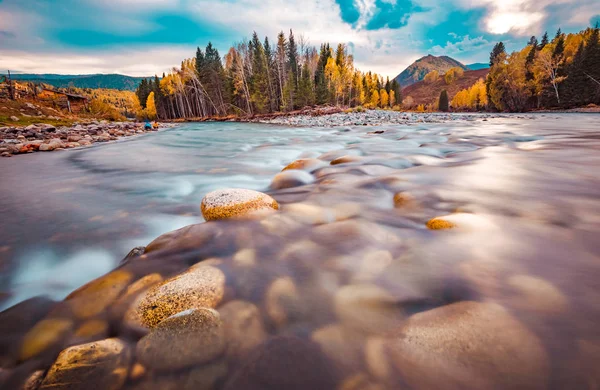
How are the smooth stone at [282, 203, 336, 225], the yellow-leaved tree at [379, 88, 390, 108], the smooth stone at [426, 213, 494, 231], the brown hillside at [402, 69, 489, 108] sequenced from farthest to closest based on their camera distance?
the brown hillside at [402, 69, 489, 108]
the yellow-leaved tree at [379, 88, 390, 108]
the smooth stone at [282, 203, 336, 225]
the smooth stone at [426, 213, 494, 231]

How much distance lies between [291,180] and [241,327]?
9.57ft

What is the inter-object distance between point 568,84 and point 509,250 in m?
53.5

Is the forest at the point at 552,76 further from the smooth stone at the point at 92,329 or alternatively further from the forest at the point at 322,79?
the smooth stone at the point at 92,329

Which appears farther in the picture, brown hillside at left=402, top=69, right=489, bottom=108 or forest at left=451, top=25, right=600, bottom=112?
brown hillside at left=402, top=69, right=489, bottom=108

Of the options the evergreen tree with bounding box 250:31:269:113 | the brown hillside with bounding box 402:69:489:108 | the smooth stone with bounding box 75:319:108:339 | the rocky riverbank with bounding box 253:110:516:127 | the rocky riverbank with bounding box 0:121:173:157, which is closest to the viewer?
the smooth stone with bounding box 75:319:108:339

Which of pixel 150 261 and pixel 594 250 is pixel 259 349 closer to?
pixel 150 261

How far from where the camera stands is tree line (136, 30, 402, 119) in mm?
45438

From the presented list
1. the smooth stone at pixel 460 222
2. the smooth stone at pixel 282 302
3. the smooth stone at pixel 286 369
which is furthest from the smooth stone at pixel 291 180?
the smooth stone at pixel 286 369

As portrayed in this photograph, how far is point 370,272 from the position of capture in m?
1.67

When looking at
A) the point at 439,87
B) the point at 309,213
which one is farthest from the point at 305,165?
the point at 439,87

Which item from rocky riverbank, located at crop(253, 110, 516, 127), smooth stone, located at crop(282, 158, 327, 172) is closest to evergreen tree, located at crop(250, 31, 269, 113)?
rocky riverbank, located at crop(253, 110, 516, 127)

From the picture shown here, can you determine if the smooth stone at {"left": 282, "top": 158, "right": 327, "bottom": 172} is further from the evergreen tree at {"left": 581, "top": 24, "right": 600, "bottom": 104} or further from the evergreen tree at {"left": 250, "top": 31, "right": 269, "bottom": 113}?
the evergreen tree at {"left": 581, "top": 24, "right": 600, "bottom": 104}

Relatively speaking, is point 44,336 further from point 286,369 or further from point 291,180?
point 291,180

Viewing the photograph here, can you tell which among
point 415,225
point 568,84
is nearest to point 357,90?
point 568,84
